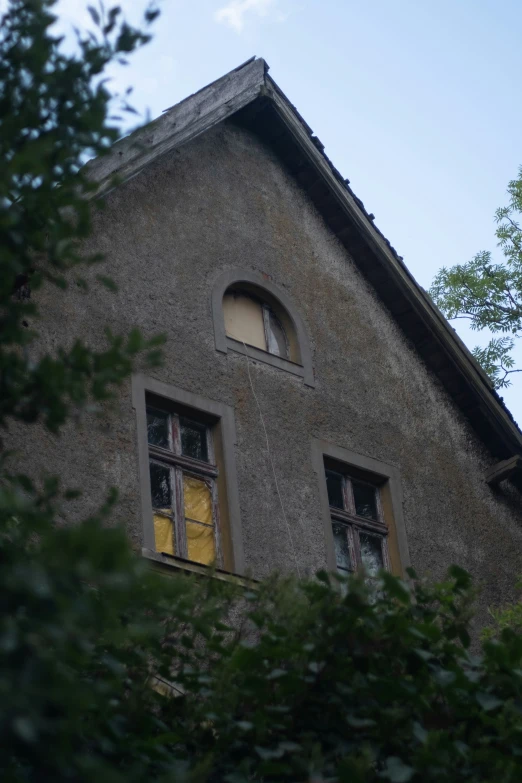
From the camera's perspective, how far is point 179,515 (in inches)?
327

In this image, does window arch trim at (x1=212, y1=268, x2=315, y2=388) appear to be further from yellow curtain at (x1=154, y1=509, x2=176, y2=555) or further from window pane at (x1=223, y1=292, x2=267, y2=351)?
yellow curtain at (x1=154, y1=509, x2=176, y2=555)

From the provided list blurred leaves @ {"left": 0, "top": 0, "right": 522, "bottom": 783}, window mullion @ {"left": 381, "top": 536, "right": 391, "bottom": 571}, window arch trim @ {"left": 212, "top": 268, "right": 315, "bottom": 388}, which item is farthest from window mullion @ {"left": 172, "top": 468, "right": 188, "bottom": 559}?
blurred leaves @ {"left": 0, "top": 0, "right": 522, "bottom": 783}

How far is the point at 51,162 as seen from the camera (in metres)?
3.91

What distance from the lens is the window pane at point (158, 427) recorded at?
336 inches

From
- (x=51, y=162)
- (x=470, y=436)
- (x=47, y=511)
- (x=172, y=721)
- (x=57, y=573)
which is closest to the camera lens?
(x=57, y=573)

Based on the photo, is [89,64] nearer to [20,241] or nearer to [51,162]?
[51,162]

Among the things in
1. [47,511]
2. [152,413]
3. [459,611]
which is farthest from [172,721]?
[152,413]

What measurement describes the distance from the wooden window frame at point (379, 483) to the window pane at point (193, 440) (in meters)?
1.05

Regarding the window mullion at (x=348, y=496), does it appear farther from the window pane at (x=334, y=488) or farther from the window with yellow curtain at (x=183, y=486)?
the window with yellow curtain at (x=183, y=486)

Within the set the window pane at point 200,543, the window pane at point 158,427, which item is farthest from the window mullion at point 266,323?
the window pane at point 200,543

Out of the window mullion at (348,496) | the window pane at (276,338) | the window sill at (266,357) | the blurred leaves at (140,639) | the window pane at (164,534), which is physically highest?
the window pane at (276,338)

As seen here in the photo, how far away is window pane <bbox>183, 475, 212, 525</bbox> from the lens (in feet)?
27.8

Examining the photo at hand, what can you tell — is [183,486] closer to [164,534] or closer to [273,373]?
[164,534]

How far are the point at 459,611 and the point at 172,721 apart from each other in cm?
137
